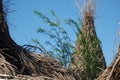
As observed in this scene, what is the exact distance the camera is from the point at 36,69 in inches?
253

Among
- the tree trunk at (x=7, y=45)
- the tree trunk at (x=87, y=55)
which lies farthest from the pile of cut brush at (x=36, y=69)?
the tree trunk at (x=87, y=55)

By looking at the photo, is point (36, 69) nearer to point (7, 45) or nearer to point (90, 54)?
point (7, 45)

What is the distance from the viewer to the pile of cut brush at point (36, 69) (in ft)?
18.6

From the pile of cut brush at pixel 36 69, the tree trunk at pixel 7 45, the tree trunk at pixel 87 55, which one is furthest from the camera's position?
the tree trunk at pixel 87 55

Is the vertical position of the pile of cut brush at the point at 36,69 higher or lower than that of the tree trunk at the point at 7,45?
lower

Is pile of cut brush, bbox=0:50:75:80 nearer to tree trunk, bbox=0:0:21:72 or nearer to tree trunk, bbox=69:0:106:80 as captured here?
tree trunk, bbox=0:0:21:72

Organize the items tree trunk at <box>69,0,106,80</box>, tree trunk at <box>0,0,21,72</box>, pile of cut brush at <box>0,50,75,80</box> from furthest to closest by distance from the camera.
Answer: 1. tree trunk at <box>69,0,106,80</box>
2. tree trunk at <box>0,0,21,72</box>
3. pile of cut brush at <box>0,50,75,80</box>

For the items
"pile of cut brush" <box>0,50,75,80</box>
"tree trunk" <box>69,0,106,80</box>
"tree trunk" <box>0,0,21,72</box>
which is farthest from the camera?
"tree trunk" <box>69,0,106,80</box>

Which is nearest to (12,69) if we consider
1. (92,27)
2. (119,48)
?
(119,48)

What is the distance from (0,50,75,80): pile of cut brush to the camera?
566 cm

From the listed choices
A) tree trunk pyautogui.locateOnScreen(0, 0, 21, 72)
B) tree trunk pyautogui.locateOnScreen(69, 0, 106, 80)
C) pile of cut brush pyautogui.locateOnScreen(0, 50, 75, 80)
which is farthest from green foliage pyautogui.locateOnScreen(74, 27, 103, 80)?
tree trunk pyautogui.locateOnScreen(0, 0, 21, 72)

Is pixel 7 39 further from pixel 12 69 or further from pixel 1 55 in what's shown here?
Answer: pixel 12 69

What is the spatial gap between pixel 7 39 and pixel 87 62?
5077mm

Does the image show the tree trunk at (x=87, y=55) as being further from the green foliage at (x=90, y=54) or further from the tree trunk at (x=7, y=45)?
the tree trunk at (x=7, y=45)
